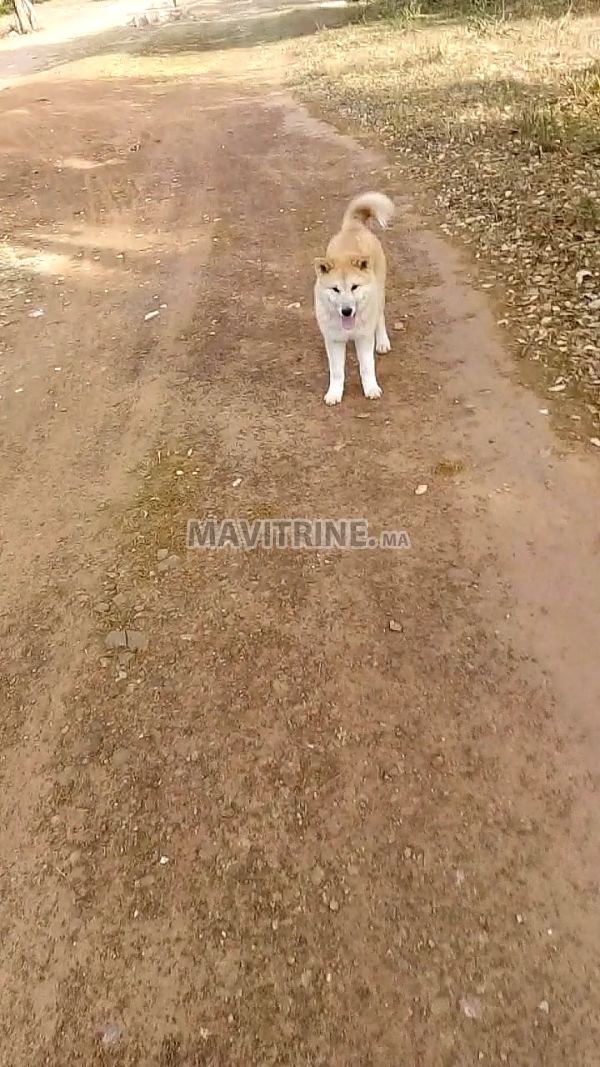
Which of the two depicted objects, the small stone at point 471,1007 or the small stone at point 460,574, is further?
the small stone at point 460,574

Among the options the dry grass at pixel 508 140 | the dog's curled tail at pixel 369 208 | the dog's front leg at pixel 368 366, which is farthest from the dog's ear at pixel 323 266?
the dry grass at pixel 508 140

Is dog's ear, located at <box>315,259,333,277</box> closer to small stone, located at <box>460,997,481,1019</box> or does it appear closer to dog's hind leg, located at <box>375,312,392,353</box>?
dog's hind leg, located at <box>375,312,392,353</box>

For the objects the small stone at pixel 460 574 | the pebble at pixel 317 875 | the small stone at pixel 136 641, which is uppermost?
the small stone at pixel 136 641

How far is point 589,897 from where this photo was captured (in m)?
2.47

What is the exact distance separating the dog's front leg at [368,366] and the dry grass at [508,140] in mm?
1104

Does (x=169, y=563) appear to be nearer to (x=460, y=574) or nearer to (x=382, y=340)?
(x=460, y=574)

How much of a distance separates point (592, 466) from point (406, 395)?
131 cm

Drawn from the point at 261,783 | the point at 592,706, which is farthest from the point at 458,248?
the point at 261,783

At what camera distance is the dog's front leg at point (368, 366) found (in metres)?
4.76

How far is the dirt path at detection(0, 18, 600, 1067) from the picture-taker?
233 cm

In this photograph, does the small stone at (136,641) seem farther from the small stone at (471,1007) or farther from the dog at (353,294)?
the dog at (353,294)

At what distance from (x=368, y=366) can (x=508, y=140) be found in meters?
5.52

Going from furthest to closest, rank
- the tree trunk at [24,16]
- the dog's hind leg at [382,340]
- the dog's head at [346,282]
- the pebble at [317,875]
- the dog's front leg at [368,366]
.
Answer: the tree trunk at [24,16]
the dog's hind leg at [382,340]
the dog's front leg at [368,366]
the dog's head at [346,282]
the pebble at [317,875]

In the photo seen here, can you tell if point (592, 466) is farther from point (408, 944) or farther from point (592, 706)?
point (408, 944)
